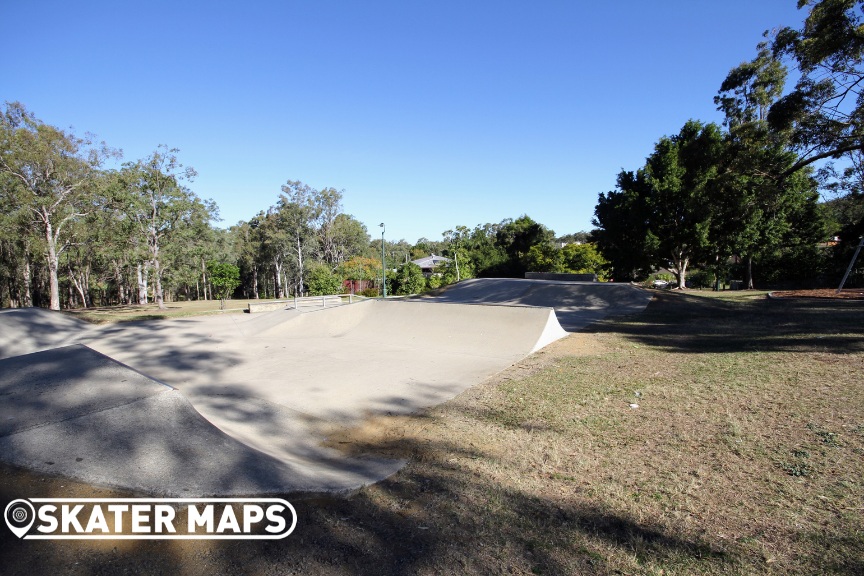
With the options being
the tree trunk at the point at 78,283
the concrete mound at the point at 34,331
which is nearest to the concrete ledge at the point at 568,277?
the concrete mound at the point at 34,331

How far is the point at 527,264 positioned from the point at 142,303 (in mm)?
31342

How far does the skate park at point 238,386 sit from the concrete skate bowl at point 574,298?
218cm

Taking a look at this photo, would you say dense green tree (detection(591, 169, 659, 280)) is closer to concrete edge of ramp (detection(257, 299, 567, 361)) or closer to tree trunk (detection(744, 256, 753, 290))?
tree trunk (detection(744, 256, 753, 290))

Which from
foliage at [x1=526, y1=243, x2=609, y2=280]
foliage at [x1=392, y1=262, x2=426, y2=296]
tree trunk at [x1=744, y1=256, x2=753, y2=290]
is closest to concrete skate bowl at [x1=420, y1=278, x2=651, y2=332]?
foliage at [x1=392, y1=262, x2=426, y2=296]

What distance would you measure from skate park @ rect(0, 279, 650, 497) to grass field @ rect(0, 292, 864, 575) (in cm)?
33

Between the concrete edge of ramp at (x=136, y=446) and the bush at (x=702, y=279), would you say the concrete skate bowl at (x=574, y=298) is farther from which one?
the bush at (x=702, y=279)

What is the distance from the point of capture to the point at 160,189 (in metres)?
25.2

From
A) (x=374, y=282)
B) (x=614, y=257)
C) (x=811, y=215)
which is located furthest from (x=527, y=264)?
(x=811, y=215)

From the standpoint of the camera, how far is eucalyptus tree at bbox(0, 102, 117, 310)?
891 inches

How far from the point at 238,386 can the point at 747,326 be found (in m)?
12.5

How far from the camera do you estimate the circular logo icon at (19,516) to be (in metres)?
2.56

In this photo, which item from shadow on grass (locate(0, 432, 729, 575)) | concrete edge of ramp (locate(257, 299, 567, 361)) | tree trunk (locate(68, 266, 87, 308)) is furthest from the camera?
tree trunk (locate(68, 266, 87, 308))

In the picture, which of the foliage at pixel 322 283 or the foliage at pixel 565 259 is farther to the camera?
the foliage at pixel 565 259

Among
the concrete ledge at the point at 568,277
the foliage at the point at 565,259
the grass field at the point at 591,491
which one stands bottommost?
the grass field at the point at 591,491
